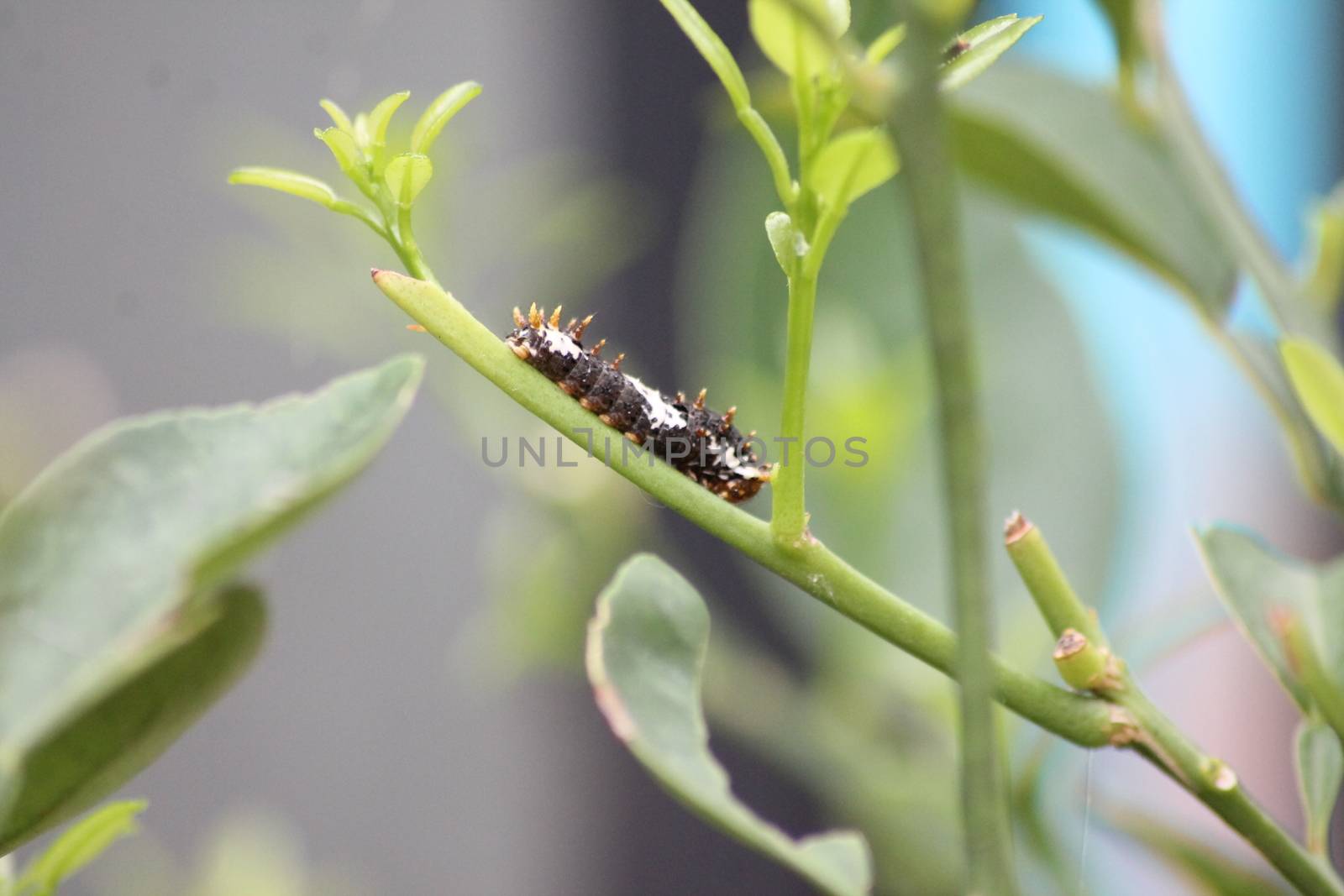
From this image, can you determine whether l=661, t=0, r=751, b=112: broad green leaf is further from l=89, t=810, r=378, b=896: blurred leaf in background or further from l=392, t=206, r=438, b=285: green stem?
l=89, t=810, r=378, b=896: blurred leaf in background

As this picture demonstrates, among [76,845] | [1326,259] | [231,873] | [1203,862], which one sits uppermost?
[1326,259]

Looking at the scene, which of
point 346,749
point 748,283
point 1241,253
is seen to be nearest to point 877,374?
point 748,283

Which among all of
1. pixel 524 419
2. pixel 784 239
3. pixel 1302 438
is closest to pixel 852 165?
pixel 784 239

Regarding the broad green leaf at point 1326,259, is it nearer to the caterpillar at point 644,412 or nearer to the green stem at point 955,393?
the caterpillar at point 644,412

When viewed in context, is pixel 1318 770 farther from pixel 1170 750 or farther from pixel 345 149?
pixel 345 149

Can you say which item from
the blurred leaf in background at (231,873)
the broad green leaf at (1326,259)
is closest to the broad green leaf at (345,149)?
the broad green leaf at (1326,259)

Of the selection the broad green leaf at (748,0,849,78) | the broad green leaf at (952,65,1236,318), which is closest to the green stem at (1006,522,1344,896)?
the broad green leaf at (748,0,849,78)

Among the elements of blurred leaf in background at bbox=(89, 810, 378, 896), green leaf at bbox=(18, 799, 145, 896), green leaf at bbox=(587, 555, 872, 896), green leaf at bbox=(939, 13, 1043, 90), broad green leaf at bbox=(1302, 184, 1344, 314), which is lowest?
blurred leaf in background at bbox=(89, 810, 378, 896)
